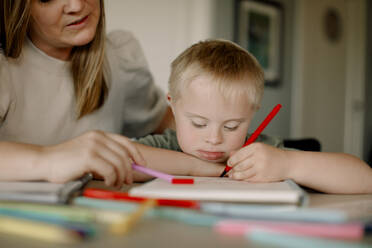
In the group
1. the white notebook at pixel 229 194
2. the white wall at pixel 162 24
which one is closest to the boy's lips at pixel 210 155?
the white notebook at pixel 229 194

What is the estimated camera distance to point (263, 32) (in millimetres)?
3699

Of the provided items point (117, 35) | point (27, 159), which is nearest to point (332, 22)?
point (117, 35)

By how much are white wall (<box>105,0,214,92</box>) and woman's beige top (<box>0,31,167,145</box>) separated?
76cm

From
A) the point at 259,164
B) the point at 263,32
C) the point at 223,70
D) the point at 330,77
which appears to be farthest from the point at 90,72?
the point at 330,77

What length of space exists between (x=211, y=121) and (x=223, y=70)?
0.13 m

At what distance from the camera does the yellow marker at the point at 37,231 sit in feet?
1.21

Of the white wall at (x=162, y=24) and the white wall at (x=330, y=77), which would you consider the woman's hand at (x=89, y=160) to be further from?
the white wall at (x=330, y=77)

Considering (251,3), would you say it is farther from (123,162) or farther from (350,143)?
(123,162)

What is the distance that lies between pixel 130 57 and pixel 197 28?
1.43 m

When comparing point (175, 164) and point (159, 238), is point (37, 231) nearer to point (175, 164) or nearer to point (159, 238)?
point (159, 238)

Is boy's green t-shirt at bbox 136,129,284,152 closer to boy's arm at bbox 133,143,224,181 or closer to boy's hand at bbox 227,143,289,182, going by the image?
boy's arm at bbox 133,143,224,181

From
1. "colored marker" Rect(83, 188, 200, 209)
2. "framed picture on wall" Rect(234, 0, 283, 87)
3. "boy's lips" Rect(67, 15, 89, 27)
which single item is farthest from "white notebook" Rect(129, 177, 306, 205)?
"framed picture on wall" Rect(234, 0, 283, 87)

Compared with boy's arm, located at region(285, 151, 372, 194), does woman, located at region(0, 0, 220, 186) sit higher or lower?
higher

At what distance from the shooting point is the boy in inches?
30.0
